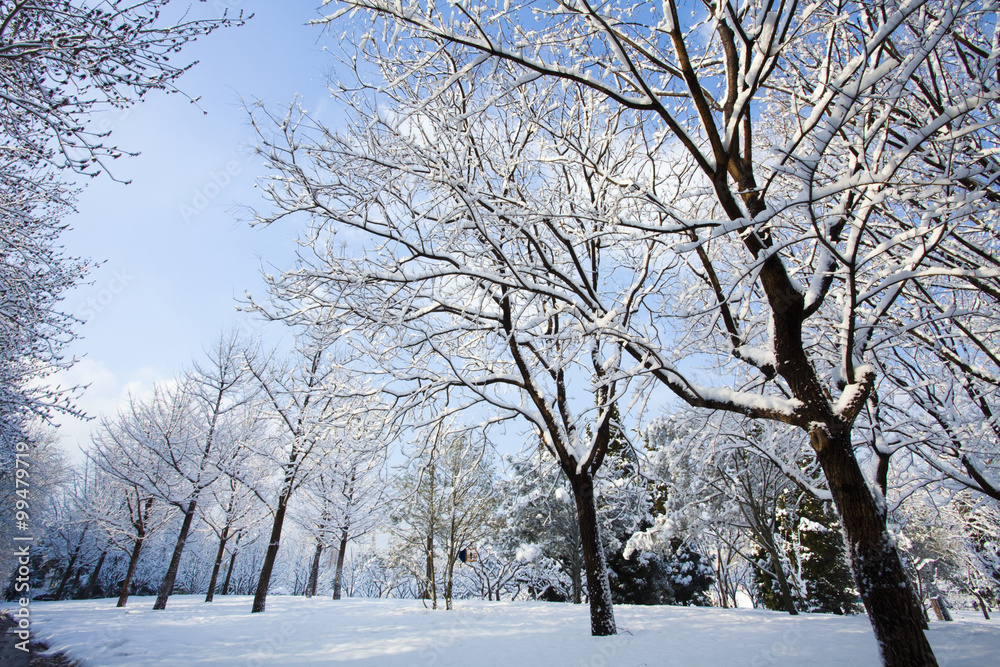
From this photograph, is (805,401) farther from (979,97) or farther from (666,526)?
(666,526)

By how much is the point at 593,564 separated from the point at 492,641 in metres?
1.82

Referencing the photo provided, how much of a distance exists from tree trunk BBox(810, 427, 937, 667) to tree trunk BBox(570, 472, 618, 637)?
10.3 feet

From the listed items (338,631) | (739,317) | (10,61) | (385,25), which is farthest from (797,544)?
(10,61)

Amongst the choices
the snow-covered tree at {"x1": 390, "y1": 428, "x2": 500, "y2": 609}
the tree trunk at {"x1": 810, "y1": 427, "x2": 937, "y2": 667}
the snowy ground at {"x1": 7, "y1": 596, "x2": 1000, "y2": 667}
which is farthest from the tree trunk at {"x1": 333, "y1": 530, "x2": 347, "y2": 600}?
the tree trunk at {"x1": 810, "y1": 427, "x2": 937, "y2": 667}

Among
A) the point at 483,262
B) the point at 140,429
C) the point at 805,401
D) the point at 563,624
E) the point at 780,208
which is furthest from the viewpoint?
the point at 140,429

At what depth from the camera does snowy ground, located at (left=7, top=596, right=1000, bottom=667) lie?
5223mm

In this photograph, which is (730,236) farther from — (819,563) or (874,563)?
(819,563)

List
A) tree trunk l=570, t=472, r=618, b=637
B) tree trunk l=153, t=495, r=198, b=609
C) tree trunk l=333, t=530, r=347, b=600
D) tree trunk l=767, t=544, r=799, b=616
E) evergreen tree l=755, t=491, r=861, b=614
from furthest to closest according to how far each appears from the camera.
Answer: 1. tree trunk l=333, t=530, r=347, b=600
2. evergreen tree l=755, t=491, r=861, b=614
3. tree trunk l=153, t=495, r=198, b=609
4. tree trunk l=767, t=544, r=799, b=616
5. tree trunk l=570, t=472, r=618, b=637

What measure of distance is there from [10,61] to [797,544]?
2058 centimetres

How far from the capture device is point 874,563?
3787mm

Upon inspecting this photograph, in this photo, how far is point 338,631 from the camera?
738 centimetres

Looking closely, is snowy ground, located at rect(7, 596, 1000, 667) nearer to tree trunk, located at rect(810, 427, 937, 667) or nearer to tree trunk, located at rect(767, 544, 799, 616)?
tree trunk, located at rect(810, 427, 937, 667)

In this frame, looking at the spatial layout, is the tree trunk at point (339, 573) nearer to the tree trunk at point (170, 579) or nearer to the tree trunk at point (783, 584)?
the tree trunk at point (170, 579)

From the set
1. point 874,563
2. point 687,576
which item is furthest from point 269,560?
point 687,576
